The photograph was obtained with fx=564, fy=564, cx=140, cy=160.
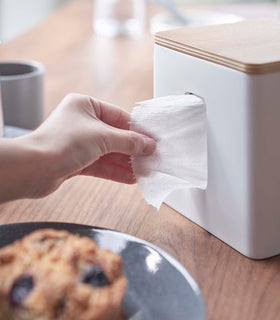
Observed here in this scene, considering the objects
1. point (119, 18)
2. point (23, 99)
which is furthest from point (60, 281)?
point (119, 18)

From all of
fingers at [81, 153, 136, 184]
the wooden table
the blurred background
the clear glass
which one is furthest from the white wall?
fingers at [81, 153, 136, 184]

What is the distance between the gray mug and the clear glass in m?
0.66

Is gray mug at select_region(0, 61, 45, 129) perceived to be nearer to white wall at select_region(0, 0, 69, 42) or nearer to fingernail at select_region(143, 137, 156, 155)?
fingernail at select_region(143, 137, 156, 155)

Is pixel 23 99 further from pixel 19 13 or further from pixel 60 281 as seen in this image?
pixel 19 13

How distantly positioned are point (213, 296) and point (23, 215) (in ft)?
0.84

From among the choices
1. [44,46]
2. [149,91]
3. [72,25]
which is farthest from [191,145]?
[72,25]

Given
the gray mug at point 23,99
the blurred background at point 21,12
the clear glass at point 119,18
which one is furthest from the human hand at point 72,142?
the blurred background at point 21,12

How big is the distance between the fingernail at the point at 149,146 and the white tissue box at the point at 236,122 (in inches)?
2.4

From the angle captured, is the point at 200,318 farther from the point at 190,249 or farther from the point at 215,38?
the point at 215,38

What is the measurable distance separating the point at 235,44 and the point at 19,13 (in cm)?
220

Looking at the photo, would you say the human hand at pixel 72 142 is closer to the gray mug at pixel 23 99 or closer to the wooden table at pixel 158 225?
the wooden table at pixel 158 225

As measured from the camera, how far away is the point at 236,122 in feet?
1.77

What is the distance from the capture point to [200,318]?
43cm

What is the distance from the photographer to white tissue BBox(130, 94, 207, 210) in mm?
585
